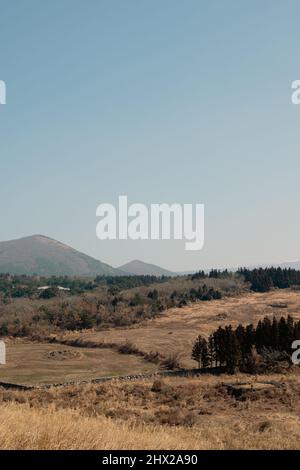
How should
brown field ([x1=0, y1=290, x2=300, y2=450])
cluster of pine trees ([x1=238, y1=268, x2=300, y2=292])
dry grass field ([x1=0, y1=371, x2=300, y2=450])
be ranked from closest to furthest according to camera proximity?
dry grass field ([x1=0, y1=371, x2=300, y2=450]) → brown field ([x1=0, y1=290, x2=300, y2=450]) → cluster of pine trees ([x1=238, y1=268, x2=300, y2=292])

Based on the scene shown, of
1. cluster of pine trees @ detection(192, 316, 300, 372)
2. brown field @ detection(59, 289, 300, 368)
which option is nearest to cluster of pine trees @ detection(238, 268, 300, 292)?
brown field @ detection(59, 289, 300, 368)

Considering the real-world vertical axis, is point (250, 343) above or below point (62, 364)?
above

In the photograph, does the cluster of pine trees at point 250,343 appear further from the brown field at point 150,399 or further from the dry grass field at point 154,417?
the dry grass field at point 154,417

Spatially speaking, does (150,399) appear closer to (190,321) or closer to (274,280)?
(190,321)

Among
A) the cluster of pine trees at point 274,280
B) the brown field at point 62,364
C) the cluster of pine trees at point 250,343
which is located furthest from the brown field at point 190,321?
the cluster of pine trees at point 274,280

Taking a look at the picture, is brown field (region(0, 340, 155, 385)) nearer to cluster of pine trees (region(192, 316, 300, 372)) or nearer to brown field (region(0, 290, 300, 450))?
brown field (region(0, 290, 300, 450))

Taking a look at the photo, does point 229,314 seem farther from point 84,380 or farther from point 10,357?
point 84,380

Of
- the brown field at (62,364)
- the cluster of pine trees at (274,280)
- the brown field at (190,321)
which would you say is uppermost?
the cluster of pine trees at (274,280)

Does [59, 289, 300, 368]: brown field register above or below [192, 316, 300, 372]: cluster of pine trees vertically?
below

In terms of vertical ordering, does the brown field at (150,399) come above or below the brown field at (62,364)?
above

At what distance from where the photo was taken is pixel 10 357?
8250 centimetres

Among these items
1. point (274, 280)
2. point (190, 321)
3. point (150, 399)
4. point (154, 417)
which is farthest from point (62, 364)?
point (274, 280)

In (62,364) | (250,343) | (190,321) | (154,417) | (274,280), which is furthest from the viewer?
(274,280)

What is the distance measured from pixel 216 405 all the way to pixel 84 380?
2847 centimetres
